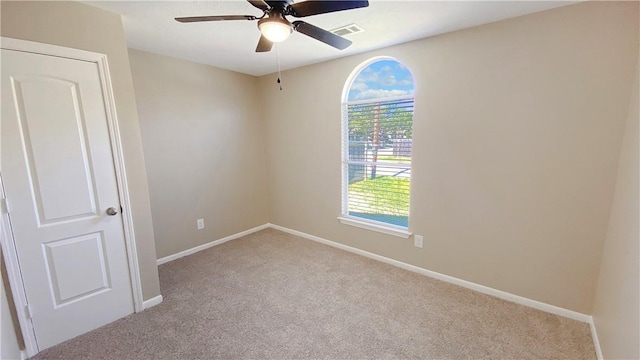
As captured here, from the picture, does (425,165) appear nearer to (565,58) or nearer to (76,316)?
(565,58)

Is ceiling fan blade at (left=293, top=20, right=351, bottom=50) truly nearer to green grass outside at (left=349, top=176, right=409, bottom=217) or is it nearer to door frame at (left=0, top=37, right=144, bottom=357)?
door frame at (left=0, top=37, right=144, bottom=357)

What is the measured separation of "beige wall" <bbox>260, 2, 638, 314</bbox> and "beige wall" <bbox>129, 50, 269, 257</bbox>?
1.70m

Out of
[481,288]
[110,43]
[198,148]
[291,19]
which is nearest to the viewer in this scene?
[110,43]

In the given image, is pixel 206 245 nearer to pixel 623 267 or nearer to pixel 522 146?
pixel 522 146

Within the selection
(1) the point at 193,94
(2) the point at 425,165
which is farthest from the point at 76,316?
(2) the point at 425,165

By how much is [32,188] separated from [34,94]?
0.63 metres

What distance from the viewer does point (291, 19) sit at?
2088mm

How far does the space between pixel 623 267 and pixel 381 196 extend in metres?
1.95

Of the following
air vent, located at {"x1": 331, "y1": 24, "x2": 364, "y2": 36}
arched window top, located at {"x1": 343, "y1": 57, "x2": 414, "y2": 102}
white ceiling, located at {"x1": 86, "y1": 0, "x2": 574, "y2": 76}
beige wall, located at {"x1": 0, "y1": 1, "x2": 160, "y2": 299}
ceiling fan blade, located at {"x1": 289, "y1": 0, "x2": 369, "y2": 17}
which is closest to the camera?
ceiling fan blade, located at {"x1": 289, "y1": 0, "x2": 369, "y2": 17}

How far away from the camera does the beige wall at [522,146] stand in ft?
6.14

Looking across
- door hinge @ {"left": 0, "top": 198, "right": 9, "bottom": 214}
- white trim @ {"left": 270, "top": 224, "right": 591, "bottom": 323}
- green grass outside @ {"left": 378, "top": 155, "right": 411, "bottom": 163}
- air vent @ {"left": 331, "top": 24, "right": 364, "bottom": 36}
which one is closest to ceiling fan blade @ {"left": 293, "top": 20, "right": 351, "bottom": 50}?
air vent @ {"left": 331, "top": 24, "right": 364, "bottom": 36}

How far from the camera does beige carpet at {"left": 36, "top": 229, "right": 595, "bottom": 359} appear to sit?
1.83 meters

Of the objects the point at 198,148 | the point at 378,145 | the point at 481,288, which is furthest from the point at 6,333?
the point at 481,288

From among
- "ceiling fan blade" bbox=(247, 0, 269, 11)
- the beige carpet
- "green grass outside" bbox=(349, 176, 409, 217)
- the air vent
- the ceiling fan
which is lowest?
the beige carpet
